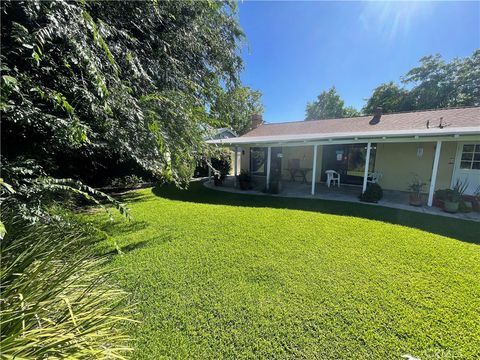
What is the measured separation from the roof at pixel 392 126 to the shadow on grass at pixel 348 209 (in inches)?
103

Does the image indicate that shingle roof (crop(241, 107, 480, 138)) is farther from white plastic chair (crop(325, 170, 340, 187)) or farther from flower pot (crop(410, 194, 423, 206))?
flower pot (crop(410, 194, 423, 206))

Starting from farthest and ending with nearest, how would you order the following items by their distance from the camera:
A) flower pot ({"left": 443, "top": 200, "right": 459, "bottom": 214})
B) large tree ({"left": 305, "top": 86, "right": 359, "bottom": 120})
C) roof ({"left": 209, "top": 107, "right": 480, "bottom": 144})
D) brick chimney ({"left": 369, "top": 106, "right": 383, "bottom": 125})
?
large tree ({"left": 305, "top": 86, "right": 359, "bottom": 120}) → brick chimney ({"left": 369, "top": 106, "right": 383, "bottom": 125}) → roof ({"left": 209, "top": 107, "right": 480, "bottom": 144}) → flower pot ({"left": 443, "top": 200, "right": 459, "bottom": 214})

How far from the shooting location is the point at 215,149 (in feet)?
16.6

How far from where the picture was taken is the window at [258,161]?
1451 cm

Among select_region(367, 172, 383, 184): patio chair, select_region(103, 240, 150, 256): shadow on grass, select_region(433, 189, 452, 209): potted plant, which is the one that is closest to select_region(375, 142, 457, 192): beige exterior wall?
select_region(367, 172, 383, 184): patio chair

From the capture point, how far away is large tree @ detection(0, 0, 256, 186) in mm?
1863

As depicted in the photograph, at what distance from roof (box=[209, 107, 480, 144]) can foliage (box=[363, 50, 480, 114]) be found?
19.1 m

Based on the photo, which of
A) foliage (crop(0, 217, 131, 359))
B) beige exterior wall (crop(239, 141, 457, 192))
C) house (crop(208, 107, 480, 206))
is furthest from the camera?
beige exterior wall (crop(239, 141, 457, 192))

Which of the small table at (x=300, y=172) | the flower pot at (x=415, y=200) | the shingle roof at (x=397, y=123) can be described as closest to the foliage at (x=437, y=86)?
the shingle roof at (x=397, y=123)

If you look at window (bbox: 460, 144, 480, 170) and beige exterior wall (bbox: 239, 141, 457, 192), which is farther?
beige exterior wall (bbox: 239, 141, 457, 192)

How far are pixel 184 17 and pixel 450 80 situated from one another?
33.3 m

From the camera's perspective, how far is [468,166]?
8.46m

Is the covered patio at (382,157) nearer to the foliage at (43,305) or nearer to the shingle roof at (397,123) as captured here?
the shingle roof at (397,123)

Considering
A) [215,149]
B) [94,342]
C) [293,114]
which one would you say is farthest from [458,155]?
[293,114]
